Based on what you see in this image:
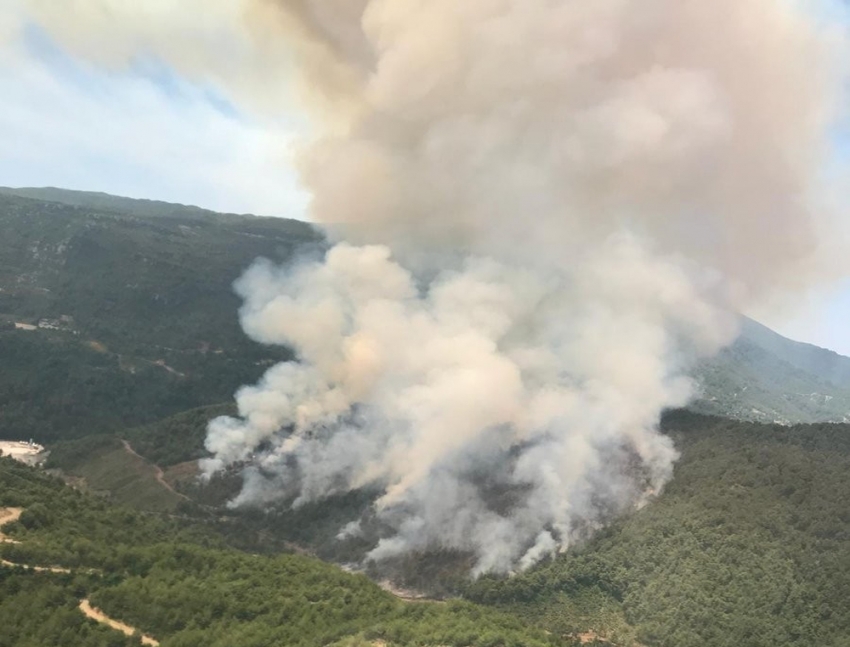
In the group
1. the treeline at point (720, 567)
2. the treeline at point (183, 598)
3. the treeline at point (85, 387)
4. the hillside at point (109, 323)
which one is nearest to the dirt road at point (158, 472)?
the treeline at point (85, 387)

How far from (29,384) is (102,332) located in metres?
23.6

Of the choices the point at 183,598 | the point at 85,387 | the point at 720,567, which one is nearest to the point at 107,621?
the point at 183,598

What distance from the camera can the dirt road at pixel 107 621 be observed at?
36903 millimetres

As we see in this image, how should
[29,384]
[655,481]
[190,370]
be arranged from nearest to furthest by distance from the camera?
[655,481] → [29,384] → [190,370]

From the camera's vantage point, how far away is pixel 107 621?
123 feet

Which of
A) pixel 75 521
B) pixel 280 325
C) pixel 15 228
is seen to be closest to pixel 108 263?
pixel 15 228

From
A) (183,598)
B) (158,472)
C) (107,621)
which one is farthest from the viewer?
(158,472)

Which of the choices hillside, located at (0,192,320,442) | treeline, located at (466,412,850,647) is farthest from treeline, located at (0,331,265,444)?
treeline, located at (466,412,850,647)

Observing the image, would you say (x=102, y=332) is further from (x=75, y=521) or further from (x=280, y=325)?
(x=75, y=521)

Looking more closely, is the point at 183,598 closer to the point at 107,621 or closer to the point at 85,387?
the point at 107,621

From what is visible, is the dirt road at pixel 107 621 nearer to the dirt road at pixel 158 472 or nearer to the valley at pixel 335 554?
the valley at pixel 335 554

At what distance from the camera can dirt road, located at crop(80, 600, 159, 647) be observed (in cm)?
3690

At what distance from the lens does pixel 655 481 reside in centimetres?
7112

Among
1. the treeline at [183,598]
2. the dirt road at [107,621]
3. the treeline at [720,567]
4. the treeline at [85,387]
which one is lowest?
the dirt road at [107,621]
